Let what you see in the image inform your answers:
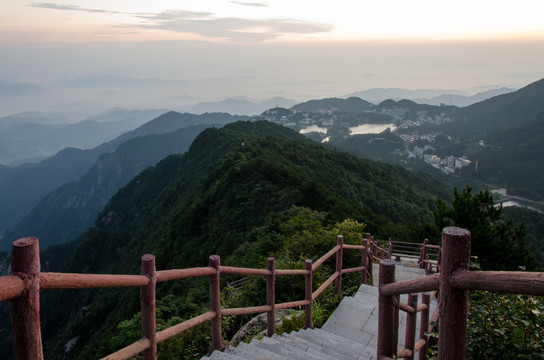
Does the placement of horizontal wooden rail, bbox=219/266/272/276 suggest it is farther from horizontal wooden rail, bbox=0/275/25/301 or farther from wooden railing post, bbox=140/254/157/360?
horizontal wooden rail, bbox=0/275/25/301

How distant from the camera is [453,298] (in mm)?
1676

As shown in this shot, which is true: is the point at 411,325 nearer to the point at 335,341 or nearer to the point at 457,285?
the point at 457,285

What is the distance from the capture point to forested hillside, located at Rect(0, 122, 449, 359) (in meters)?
14.8

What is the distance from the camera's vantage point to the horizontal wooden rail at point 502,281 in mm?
1472

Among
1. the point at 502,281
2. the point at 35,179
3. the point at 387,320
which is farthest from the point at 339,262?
the point at 35,179

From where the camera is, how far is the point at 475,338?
2.83m

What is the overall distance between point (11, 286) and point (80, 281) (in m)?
0.45

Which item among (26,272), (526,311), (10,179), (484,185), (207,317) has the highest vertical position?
(26,272)

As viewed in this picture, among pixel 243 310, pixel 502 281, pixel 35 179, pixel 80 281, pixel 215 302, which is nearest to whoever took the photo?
pixel 502 281

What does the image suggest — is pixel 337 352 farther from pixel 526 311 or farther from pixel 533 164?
pixel 533 164

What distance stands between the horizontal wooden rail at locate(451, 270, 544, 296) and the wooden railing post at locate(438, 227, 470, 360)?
4 centimetres

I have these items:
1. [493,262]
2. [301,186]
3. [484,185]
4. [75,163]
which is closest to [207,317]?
[493,262]

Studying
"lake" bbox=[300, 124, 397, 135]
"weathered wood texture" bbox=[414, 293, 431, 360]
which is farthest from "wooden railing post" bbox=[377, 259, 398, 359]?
"lake" bbox=[300, 124, 397, 135]

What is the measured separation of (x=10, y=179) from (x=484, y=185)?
18962 cm
